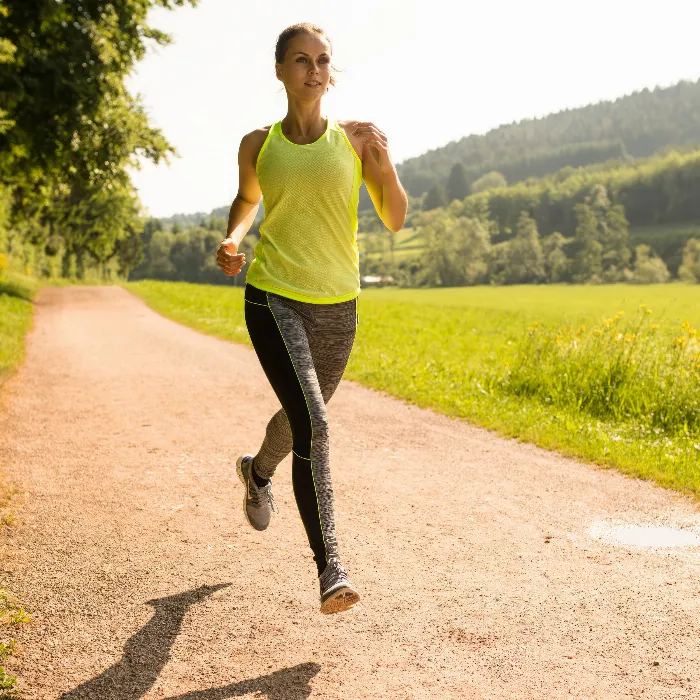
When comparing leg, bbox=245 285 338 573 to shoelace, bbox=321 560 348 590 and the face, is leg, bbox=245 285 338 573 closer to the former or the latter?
shoelace, bbox=321 560 348 590

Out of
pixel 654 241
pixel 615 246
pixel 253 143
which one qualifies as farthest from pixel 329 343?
pixel 654 241

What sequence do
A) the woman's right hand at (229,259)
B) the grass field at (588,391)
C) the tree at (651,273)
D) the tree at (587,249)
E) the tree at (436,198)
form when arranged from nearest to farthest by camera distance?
the woman's right hand at (229,259)
the grass field at (588,391)
the tree at (651,273)
the tree at (587,249)
the tree at (436,198)

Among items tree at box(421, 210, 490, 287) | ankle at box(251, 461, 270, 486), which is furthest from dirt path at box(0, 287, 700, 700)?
tree at box(421, 210, 490, 287)

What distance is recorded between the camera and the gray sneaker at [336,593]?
3.06 m

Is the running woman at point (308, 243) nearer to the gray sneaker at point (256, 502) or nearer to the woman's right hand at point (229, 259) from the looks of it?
the woman's right hand at point (229, 259)

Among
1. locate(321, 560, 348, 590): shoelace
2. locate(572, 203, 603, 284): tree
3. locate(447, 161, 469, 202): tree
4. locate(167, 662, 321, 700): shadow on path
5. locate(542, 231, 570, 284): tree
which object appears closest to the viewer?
locate(167, 662, 321, 700): shadow on path

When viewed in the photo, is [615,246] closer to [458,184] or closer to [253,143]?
[458,184]

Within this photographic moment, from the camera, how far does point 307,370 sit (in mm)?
3404

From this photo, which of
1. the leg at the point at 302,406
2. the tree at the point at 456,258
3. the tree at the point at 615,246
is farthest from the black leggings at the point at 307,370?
the tree at the point at 615,246

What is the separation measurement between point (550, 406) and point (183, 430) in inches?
155

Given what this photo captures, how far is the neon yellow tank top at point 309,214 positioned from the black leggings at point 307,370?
0.07m

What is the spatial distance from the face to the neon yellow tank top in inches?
6.3

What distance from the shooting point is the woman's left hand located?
3396 mm

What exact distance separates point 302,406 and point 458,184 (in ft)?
656
